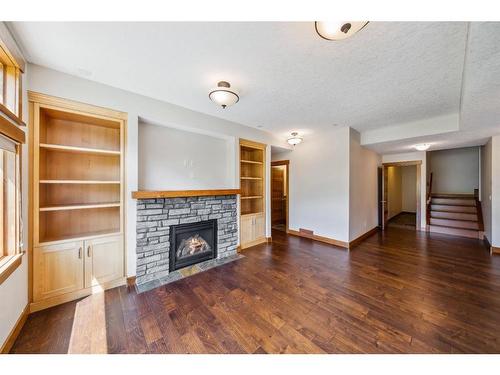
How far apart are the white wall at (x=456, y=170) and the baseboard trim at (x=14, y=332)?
9.43 meters

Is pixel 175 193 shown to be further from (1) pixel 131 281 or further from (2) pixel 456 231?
(2) pixel 456 231

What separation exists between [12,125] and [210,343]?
2.53m

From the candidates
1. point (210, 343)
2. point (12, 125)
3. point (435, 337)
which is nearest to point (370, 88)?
point (435, 337)

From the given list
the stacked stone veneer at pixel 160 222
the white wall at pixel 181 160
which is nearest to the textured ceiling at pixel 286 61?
the white wall at pixel 181 160

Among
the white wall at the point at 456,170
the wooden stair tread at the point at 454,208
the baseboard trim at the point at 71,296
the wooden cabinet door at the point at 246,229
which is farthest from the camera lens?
the white wall at the point at 456,170

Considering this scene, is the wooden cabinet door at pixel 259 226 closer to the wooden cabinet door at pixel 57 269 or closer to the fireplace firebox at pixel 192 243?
the fireplace firebox at pixel 192 243

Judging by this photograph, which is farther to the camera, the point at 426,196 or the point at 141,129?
the point at 426,196

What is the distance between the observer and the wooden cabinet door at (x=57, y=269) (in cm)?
202

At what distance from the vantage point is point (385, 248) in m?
3.98

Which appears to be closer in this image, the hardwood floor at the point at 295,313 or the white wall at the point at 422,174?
the hardwood floor at the point at 295,313

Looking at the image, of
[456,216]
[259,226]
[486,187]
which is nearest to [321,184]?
[259,226]

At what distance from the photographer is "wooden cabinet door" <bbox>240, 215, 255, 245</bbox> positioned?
4005 mm

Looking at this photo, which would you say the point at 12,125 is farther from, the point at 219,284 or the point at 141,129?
the point at 219,284

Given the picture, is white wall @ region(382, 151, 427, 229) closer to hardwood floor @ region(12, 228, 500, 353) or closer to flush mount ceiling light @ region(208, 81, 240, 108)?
hardwood floor @ region(12, 228, 500, 353)
